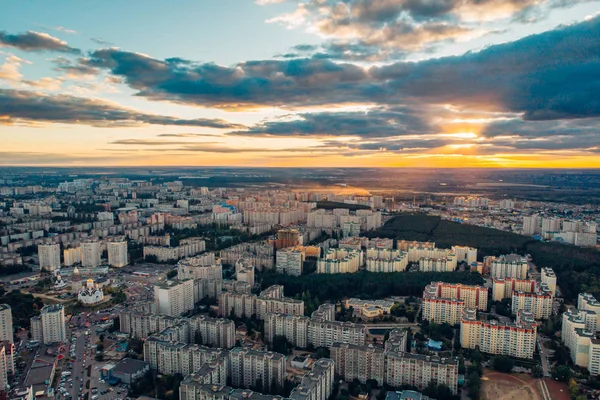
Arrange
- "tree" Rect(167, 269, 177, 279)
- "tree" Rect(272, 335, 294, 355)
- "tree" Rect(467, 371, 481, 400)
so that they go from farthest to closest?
1. "tree" Rect(167, 269, 177, 279)
2. "tree" Rect(272, 335, 294, 355)
3. "tree" Rect(467, 371, 481, 400)

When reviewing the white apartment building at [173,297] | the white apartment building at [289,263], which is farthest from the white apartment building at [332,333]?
the white apartment building at [289,263]

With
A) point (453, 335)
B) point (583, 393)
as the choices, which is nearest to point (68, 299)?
point (453, 335)

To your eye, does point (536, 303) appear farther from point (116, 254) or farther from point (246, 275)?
point (116, 254)

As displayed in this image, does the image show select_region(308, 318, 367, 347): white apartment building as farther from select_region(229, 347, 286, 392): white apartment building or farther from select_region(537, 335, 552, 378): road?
select_region(537, 335, 552, 378): road

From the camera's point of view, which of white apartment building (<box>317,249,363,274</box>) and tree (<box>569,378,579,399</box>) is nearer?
tree (<box>569,378,579,399</box>)

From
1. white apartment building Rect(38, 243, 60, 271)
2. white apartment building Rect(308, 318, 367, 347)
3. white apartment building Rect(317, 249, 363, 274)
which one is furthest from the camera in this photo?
white apartment building Rect(38, 243, 60, 271)

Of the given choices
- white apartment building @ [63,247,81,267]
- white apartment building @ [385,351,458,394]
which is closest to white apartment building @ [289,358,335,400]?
white apartment building @ [385,351,458,394]

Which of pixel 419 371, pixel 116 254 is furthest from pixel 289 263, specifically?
pixel 419 371

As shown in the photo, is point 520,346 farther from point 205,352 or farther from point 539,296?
point 205,352
